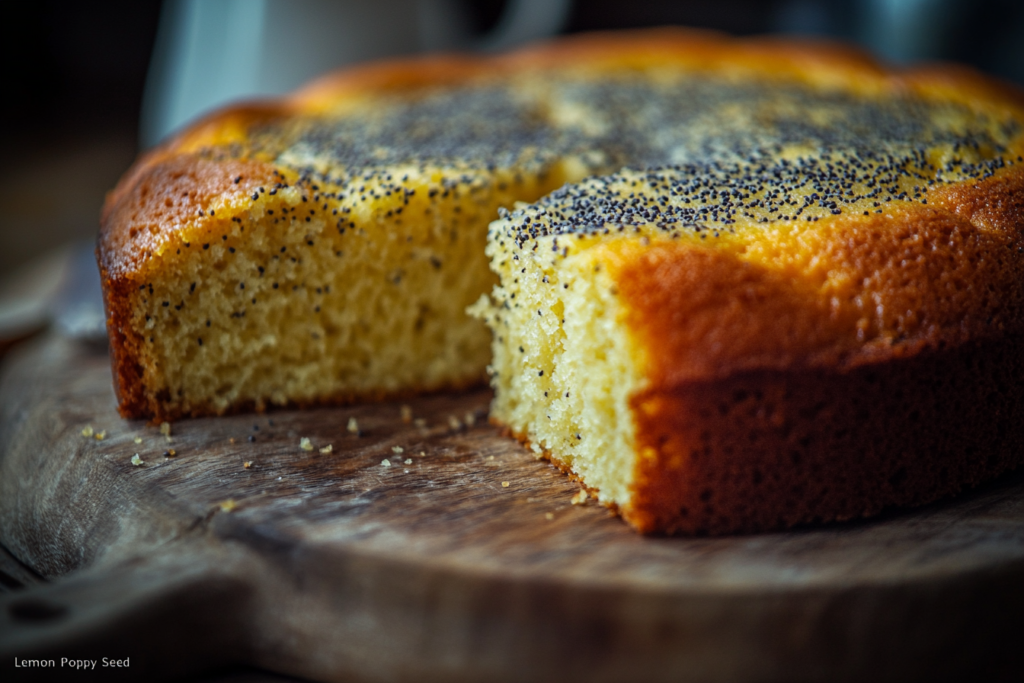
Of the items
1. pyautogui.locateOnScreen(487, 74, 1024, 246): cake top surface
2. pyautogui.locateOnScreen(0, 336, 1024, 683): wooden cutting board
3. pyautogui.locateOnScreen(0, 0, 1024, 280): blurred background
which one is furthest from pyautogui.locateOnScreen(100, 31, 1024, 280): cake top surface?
pyautogui.locateOnScreen(0, 336, 1024, 683): wooden cutting board

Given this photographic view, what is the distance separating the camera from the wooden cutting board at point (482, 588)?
212 cm

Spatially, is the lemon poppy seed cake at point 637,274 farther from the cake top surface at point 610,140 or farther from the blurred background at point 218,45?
the blurred background at point 218,45

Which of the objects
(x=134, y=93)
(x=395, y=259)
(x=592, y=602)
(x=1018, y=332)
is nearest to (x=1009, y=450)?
(x=1018, y=332)

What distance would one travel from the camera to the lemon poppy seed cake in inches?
97.4

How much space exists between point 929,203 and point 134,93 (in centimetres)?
764

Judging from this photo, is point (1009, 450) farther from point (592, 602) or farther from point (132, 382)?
point (132, 382)

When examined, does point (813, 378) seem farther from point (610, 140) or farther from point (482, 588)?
point (610, 140)

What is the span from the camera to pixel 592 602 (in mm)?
2115

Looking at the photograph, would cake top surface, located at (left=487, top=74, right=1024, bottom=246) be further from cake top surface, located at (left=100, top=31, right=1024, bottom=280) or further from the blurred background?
the blurred background

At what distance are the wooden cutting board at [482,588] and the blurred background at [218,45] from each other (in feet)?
11.6

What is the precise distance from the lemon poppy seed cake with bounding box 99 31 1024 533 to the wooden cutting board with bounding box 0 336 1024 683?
9.4 inches

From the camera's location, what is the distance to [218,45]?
5527 mm

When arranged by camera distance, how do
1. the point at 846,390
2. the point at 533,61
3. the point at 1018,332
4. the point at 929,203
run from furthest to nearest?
the point at 533,61 → the point at 929,203 → the point at 1018,332 → the point at 846,390

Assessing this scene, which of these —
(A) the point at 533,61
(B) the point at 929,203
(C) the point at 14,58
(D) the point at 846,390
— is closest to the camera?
(D) the point at 846,390
